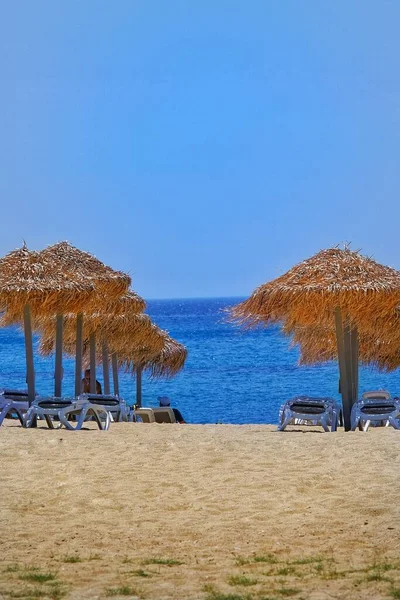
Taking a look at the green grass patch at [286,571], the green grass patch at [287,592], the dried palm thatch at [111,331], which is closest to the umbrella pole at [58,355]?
the dried palm thatch at [111,331]

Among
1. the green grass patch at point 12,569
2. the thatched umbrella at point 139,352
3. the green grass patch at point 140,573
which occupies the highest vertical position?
the thatched umbrella at point 139,352

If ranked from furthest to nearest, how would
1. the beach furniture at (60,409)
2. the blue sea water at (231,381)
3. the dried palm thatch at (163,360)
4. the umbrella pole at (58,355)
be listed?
1. the blue sea water at (231,381)
2. the dried palm thatch at (163,360)
3. the umbrella pole at (58,355)
4. the beach furniture at (60,409)

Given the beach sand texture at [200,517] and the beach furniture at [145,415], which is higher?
the beach sand texture at [200,517]

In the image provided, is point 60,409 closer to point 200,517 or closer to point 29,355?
point 29,355

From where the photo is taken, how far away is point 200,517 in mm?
6125

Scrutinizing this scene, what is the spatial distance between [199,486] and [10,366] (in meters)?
48.1

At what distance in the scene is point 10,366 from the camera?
5403 centimetres

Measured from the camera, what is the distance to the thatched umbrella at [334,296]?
11.0 m

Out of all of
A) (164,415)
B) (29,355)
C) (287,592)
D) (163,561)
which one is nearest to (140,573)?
(163,561)

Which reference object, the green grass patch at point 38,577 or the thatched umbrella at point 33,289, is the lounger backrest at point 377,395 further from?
the green grass patch at point 38,577

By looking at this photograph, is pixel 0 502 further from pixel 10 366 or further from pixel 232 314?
pixel 10 366

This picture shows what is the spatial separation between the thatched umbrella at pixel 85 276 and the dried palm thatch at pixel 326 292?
1.63 m

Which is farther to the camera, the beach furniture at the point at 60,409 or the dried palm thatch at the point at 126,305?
the dried palm thatch at the point at 126,305

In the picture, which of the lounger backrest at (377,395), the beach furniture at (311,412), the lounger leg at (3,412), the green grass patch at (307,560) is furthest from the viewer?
the lounger backrest at (377,395)
